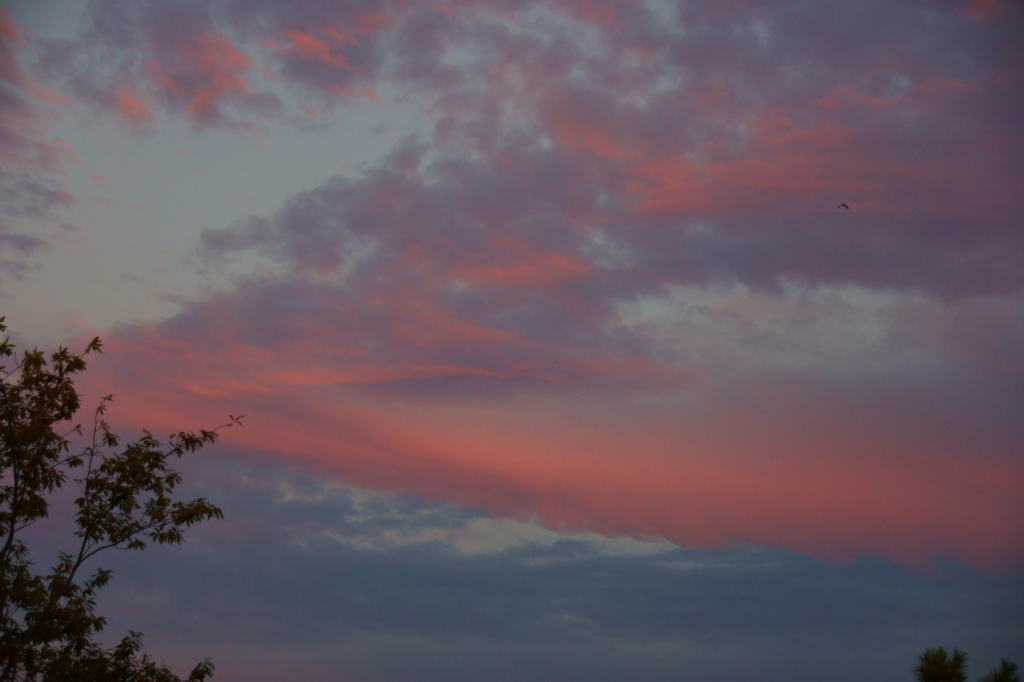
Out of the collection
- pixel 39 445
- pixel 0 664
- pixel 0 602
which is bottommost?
pixel 0 664

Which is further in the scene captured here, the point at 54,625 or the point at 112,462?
the point at 112,462

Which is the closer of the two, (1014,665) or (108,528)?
(108,528)

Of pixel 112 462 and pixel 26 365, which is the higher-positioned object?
pixel 26 365

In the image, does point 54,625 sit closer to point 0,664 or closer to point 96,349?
point 0,664

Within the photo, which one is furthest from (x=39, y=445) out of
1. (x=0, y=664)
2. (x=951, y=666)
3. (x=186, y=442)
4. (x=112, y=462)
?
(x=951, y=666)

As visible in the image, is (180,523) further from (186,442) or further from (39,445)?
(39,445)

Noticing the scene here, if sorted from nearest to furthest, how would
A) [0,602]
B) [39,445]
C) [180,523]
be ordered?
[0,602]
[39,445]
[180,523]

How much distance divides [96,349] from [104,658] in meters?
9.09

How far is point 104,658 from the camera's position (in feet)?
74.8

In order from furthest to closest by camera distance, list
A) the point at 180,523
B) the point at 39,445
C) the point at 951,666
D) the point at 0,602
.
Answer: the point at 951,666 < the point at 180,523 < the point at 39,445 < the point at 0,602

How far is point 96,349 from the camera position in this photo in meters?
25.2

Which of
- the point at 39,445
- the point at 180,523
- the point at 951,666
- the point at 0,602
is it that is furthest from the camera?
the point at 951,666

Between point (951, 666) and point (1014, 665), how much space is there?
3248 mm

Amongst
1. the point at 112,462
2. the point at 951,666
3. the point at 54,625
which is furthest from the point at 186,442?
the point at 951,666
